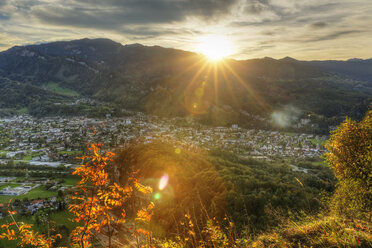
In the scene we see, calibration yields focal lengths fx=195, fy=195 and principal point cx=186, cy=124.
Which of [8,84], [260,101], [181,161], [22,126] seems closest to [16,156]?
[22,126]

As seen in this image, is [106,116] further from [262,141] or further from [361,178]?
[361,178]

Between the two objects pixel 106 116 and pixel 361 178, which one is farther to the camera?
pixel 106 116

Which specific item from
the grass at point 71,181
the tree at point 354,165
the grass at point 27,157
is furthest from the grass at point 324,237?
the grass at point 27,157

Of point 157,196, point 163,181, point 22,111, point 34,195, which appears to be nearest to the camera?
point 157,196

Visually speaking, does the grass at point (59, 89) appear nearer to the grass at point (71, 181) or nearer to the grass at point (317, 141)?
the grass at point (71, 181)

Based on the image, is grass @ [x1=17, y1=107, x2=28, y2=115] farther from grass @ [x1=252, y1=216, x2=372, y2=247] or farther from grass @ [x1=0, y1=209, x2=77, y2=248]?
grass @ [x1=252, y1=216, x2=372, y2=247]

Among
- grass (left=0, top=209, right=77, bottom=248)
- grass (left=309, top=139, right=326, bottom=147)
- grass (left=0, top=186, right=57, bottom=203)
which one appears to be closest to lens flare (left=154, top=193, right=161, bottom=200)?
grass (left=0, top=209, right=77, bottom=248)

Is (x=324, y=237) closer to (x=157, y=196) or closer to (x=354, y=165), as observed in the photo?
(x=354, y=165)

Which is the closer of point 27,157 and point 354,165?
point 354,165

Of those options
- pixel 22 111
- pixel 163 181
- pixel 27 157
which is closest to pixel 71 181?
pixel 27 157
